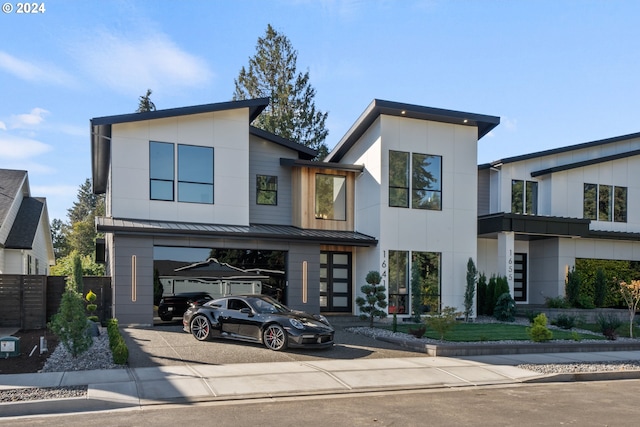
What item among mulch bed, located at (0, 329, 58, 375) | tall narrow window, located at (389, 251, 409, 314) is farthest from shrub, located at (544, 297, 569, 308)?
mulch bed, located at (0, 329, 58, 375)

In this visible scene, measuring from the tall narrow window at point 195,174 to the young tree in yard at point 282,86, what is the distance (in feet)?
76.4

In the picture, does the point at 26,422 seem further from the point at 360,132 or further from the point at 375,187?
the point at 360,132

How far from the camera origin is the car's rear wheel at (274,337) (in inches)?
525

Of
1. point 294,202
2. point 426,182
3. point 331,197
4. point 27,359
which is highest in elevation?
point 426,182

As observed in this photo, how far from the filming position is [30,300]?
17.6m

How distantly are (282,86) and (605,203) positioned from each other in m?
25.5

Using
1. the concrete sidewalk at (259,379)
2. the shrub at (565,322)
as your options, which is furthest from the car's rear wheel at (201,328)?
the shrub at (565,322)

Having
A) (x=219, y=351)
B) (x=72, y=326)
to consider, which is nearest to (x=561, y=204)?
(x=219, y=351)

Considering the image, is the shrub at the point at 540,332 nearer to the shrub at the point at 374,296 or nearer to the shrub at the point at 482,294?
the shrub at the point at 374,296

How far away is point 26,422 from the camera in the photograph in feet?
24.7

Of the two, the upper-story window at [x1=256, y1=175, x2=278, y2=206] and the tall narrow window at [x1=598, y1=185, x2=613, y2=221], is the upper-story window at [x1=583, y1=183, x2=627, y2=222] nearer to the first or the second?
the tall narrow window at [x1=598, y1=185, x2=613, y2=221]

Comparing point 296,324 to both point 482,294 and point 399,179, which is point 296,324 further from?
point 482,294

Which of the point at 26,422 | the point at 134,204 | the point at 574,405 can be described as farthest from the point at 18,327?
the point at 574,405

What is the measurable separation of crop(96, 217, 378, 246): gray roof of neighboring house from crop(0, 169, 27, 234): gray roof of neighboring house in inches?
297
